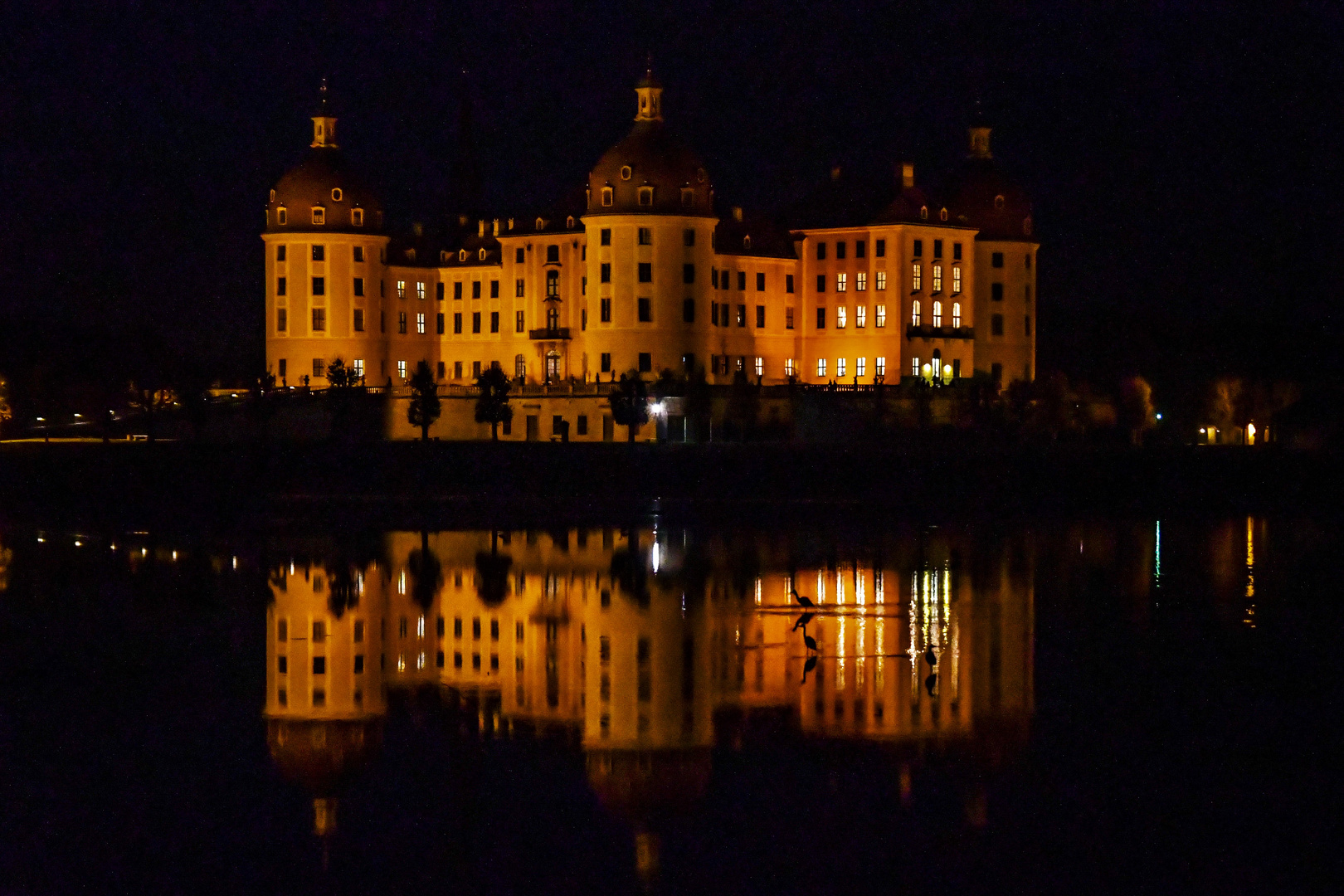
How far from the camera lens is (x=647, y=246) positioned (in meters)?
77.1

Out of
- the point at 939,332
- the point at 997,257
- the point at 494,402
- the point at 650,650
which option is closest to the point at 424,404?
the point at 494,402

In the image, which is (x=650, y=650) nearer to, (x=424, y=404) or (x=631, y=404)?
(x=631, y=404)

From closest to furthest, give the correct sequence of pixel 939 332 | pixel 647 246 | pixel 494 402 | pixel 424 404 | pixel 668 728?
pixel 668 728
pixel 494 402
pixel 424 404
pixel 647 246
pixel 939 332

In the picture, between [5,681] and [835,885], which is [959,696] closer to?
[835,885]

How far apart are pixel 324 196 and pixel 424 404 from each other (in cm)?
1166

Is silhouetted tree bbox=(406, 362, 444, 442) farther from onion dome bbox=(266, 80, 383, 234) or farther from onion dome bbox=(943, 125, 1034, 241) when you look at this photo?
onion dome bbox=(943, 125, 1034, 241)

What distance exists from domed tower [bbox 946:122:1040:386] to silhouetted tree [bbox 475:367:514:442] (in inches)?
730

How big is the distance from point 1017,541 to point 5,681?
25224 millimetres

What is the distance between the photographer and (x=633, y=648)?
30.6m

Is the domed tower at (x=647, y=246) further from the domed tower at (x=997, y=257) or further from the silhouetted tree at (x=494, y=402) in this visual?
the domed tower at (x=997, y=257)

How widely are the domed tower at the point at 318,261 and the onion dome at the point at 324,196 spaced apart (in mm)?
31

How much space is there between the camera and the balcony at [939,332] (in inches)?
3137

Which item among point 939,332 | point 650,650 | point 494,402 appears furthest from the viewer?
point 939,332

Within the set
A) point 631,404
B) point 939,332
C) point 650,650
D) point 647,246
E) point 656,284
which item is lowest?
point 650,650
